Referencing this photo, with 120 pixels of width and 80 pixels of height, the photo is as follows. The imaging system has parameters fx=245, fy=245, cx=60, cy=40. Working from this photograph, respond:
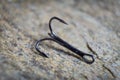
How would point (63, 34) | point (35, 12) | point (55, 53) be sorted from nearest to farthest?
point (55, 53), point (63, 34), point (35, 12)

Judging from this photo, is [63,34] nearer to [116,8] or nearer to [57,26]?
[57,26]

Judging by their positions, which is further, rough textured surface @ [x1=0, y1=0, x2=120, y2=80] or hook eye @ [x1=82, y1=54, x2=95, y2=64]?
hook eye @ [x1=82, y1=54, x2=95, y2=64]

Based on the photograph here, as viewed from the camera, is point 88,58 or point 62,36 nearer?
point 88,58

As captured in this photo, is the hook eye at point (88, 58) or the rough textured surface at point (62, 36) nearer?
the rough textured surface at point (62, 36)

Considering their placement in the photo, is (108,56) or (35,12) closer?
(108,56)

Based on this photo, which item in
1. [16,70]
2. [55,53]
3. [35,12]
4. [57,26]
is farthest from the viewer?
[35,12]

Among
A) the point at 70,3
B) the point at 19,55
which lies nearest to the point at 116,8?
the point at 70,3

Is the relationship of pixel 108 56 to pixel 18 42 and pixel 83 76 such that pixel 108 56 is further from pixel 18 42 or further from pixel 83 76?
pixel 18 42
